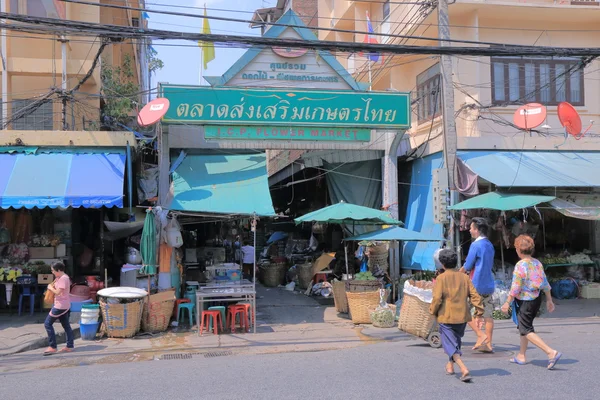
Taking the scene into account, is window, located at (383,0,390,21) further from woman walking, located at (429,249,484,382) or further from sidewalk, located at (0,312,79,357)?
sidewalk, located at (0,312,79,357)

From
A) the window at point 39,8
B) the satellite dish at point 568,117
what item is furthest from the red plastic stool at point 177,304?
the satellite dish at point 568,117

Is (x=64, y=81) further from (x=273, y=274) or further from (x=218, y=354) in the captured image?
(x=218, y=354)

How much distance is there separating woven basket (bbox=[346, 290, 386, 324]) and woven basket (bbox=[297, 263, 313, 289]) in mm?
5024

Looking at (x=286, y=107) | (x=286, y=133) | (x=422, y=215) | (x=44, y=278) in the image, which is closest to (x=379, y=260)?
(x=422, y=215)

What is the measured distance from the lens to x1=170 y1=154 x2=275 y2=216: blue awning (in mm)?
10867

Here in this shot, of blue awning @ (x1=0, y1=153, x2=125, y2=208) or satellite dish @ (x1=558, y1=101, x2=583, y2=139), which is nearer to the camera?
blue awning @ (x1=0, y1=153, x2=125, y2=208)

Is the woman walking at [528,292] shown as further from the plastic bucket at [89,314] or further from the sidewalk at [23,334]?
the sidewalk at [23,334]

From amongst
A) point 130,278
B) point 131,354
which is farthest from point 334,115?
point 131,354

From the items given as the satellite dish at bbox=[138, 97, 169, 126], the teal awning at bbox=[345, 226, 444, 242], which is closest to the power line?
the satellite dish at bbox=[138, 97, 169, 126]

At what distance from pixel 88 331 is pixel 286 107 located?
6465 mm

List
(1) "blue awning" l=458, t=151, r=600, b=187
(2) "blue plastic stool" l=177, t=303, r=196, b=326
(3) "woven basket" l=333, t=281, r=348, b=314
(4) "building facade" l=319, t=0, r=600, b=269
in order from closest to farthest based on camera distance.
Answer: (2) "blue plastic stool" l=177, t=303, r=196, b=326, (3) "woven basket" l=333, t=281, r=348, b=314, (1) "blue awning" l=458, t=151, r=600, b=187, (4) "building facade" l=319, t=0, r=600, b=269

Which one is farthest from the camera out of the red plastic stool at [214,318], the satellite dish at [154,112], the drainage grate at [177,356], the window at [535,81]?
the window at [535,81]

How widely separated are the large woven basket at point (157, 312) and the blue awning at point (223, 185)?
1813 millimetres

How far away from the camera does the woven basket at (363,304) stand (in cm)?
1056
